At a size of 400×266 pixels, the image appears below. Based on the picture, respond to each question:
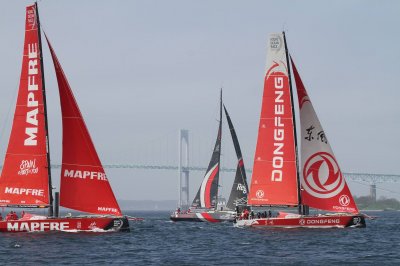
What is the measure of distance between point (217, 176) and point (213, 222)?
4.11 metres

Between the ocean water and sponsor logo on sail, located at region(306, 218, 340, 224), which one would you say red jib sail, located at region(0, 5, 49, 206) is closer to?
the ocean water

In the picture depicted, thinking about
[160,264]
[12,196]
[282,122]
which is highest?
[282,122]

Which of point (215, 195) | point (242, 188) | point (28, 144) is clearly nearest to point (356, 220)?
point (28, 144)

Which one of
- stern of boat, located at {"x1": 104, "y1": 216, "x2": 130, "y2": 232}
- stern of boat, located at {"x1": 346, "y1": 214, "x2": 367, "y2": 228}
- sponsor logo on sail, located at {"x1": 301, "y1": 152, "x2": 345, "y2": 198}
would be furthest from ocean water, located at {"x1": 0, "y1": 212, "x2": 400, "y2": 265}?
sponsor logo on sail, located at {"x1": 301, "y1": 152, "x2": 345, "y2": 198}

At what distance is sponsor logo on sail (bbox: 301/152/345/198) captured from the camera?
38688 mm

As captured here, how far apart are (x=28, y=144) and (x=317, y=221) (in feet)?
44.5

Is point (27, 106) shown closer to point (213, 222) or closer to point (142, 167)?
point (213, 222)

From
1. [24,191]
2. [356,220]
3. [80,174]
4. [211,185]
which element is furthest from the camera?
[211,185]

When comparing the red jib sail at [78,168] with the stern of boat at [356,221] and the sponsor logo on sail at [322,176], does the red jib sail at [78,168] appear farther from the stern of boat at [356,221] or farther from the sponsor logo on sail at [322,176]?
the stern of boat at [356,221]

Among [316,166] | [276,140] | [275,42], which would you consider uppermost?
[275,42]

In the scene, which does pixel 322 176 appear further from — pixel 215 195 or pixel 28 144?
pixel 215 195

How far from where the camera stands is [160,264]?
1003 inches

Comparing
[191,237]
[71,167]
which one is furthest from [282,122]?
[71,167]

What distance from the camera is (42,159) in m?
34.1
